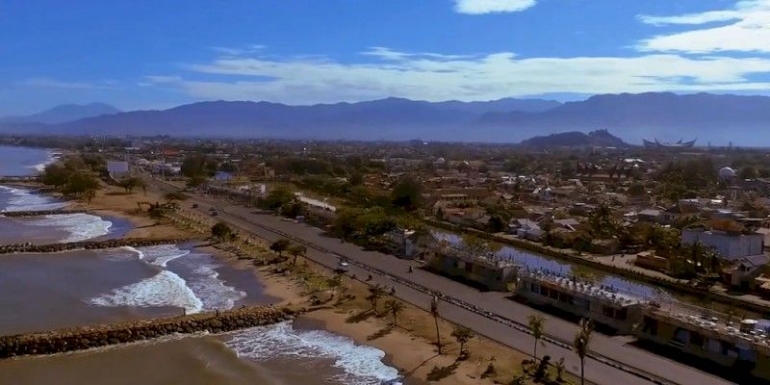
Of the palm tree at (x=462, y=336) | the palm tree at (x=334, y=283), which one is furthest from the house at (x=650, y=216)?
the palm tree at (x=462, y=336)

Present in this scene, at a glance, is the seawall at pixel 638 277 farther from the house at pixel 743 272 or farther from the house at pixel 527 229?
the house at pixel 743 272

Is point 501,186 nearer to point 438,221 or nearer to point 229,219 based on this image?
point 438,221

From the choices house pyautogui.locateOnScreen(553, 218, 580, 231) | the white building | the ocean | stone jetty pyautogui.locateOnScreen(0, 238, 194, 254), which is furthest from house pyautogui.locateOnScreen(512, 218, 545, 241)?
stone jetty pyautogui.locateOnScreen(0, 238, 194, 254)

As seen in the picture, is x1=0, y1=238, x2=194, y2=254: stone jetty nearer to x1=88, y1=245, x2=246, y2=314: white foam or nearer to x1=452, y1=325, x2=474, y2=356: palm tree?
x1=88, y1=245, x2=246, y2=314: white foam

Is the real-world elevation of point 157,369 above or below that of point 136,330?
below

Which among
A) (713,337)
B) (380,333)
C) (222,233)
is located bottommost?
(380,333)

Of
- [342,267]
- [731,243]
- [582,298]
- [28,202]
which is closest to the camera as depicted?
[582,298]

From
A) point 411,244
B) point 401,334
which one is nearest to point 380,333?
point 401,334

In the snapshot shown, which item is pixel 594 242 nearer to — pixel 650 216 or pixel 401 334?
pixel 650 216
